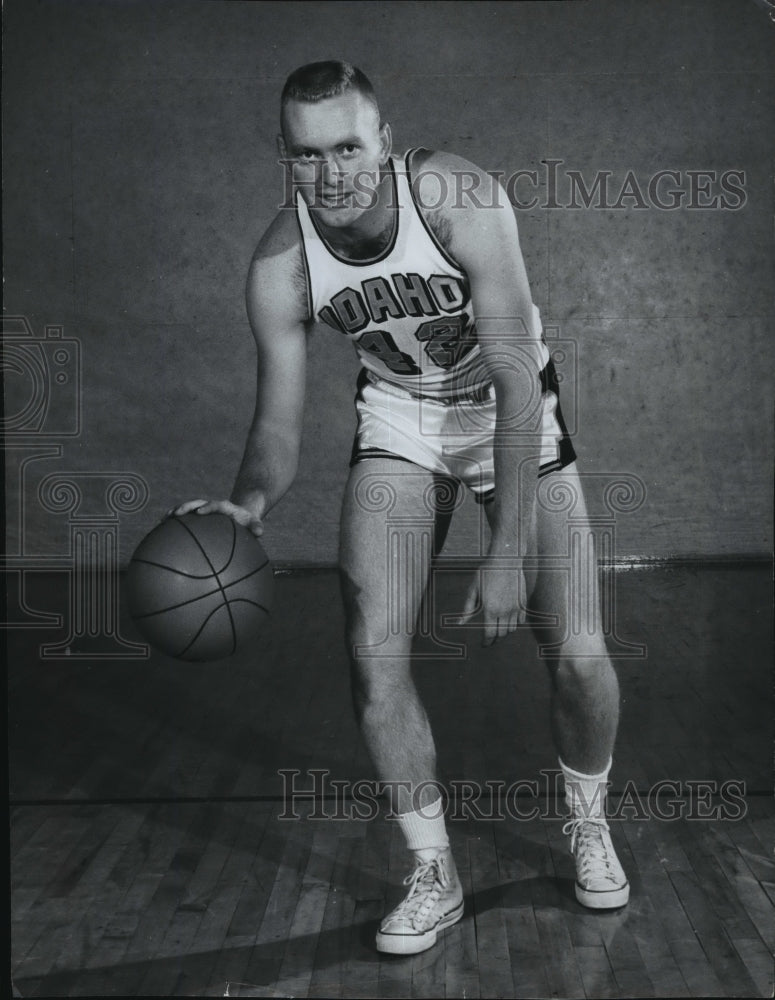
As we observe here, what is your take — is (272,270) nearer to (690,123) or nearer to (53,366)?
(690,123)

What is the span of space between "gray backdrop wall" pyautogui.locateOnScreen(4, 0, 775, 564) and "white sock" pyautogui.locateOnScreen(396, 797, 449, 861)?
0.68 metres

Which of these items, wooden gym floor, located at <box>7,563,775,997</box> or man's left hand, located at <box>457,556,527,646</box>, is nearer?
wooden gym floor, located at <box>7,563,775,997</box>

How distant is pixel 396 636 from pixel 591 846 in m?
0.67

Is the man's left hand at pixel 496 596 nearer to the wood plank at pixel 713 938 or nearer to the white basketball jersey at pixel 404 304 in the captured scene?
the white basketball jersey at pixel 404 304

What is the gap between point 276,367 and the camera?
2625mm

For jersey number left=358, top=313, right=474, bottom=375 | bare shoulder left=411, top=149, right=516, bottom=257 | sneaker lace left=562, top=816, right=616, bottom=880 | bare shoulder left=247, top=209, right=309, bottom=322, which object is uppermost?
bare shoulder left=411, top=149, right=516, bottom=257

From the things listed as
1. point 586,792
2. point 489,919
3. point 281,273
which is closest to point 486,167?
point 281,273

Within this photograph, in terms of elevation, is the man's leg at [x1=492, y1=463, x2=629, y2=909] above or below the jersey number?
below

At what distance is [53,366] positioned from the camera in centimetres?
391

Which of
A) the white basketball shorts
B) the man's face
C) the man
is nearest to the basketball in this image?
the man

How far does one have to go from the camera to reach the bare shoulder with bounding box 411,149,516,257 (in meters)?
2.46

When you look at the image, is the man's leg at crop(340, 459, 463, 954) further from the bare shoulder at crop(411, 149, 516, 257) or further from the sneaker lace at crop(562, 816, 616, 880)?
the bare shoulder at crop(411, 149, 516, 257)

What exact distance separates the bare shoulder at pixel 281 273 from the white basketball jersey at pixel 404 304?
26 mm

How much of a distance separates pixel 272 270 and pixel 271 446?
0.43 m
